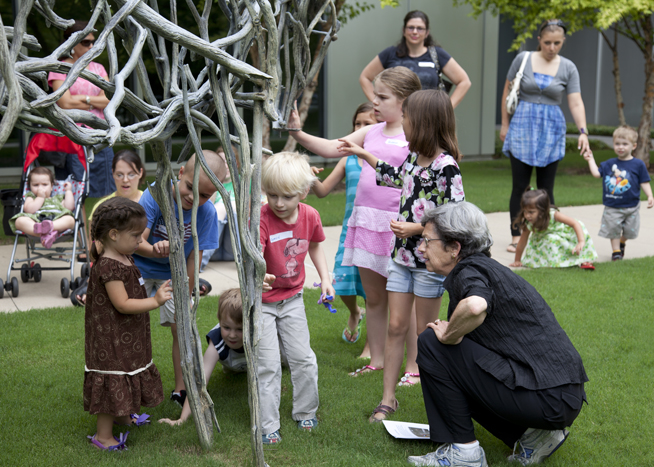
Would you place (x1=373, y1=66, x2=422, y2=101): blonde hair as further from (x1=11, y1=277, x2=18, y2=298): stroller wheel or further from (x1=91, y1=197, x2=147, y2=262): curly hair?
(x1=11, y1=277, x2=18, y2=298): stroller wheel

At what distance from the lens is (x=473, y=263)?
2.97 meters

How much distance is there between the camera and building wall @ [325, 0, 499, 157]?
1466cm

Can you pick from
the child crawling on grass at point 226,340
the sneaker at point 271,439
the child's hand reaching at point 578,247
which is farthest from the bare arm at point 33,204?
the child's hand reaching at point 578,247

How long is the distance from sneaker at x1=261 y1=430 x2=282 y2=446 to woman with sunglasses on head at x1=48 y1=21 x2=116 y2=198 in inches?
122

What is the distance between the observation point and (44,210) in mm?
5711

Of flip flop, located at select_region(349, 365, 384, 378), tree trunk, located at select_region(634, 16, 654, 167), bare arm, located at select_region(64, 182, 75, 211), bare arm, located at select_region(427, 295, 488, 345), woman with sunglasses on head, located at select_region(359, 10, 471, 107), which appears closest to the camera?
bare arm, located at select_region(427, 295, 488, 345)

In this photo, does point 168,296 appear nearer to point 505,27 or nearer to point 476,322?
point 476,322

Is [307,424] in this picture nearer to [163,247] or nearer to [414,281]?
[414,281]

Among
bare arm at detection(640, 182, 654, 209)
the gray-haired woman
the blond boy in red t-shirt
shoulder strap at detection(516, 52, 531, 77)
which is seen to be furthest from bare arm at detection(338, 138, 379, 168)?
bare arm at detection(640, 182, 654, 209)

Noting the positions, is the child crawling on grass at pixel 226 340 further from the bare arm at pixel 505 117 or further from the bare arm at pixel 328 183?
the bare arm at pixel 505 117

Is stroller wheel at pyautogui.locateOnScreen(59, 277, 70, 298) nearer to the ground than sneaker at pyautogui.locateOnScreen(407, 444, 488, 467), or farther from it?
farther from it

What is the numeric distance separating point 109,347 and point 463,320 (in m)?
1.59

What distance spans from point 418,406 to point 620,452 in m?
1.04

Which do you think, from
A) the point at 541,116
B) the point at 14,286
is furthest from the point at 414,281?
the point at 541,116
